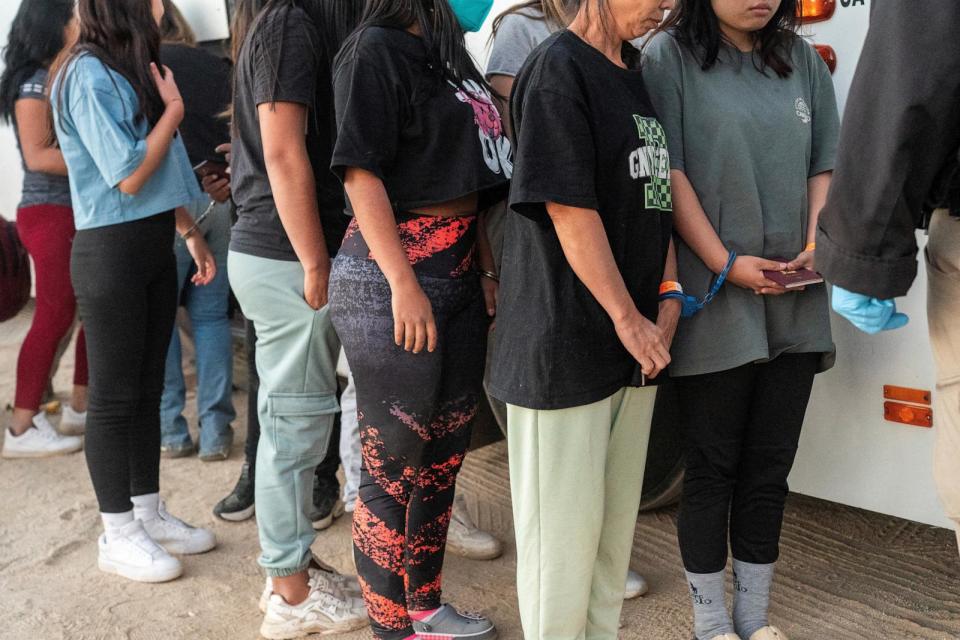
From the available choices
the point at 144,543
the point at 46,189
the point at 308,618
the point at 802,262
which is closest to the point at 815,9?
the point at 802,262

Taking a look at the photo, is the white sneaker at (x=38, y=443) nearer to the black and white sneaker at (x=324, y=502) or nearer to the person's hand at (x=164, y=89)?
the black and white sneaker at (x=324, y=502)

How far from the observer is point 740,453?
2223 mm

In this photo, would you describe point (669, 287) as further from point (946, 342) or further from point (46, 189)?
point (46, 189)

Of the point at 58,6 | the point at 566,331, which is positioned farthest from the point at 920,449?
the point at 58,6

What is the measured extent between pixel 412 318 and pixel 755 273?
2.36ft

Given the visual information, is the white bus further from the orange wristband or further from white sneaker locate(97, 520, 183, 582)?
white sneaker locate(97, 520, 183, 582)

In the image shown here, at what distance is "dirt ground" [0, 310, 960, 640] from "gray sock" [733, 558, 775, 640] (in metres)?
0.21

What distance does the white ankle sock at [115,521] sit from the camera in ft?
9.59

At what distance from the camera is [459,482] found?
140 inches

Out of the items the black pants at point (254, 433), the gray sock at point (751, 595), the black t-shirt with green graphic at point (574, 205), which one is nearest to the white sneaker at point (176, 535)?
the black pants at point (254, 433)

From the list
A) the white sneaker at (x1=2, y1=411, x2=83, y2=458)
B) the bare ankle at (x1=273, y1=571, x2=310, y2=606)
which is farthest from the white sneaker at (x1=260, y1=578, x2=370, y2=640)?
the white sneaker at (x1=2, y1=411, x2=83, y2=458)

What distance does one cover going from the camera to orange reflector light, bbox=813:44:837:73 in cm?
227

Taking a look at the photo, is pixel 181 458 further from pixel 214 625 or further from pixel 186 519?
pixel 214 625

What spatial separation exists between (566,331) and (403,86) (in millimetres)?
587
